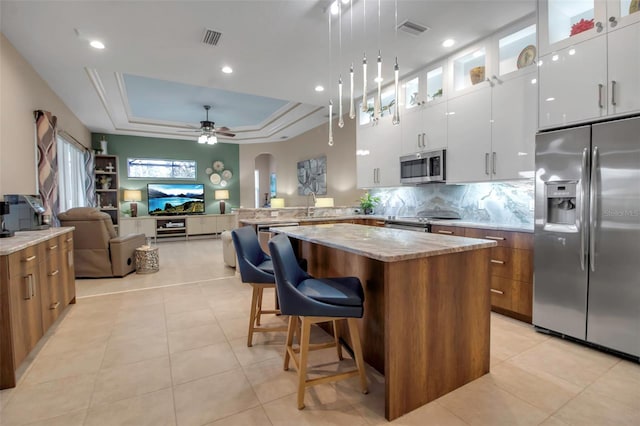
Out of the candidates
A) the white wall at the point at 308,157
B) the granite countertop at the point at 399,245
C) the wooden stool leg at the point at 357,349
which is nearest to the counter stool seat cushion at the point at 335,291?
the wooden stool leg at the point at 357,349

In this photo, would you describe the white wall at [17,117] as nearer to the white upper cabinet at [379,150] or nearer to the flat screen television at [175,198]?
the white upper cabinet at [379,150]

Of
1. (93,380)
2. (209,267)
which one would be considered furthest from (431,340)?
(209,267)

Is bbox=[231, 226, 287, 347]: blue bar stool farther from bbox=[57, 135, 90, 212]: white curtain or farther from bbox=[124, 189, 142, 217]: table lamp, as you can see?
bbox=[124, 189, 142, 217]: table lamp

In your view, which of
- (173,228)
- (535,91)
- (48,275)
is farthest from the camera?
(173,228)

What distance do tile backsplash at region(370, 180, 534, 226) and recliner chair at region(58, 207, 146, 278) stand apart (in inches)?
168

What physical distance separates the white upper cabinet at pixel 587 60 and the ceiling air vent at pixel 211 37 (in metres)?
2.97

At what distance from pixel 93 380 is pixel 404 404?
1946 millimetres

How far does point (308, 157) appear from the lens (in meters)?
7.71

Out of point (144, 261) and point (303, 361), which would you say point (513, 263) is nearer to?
point (303, 361)

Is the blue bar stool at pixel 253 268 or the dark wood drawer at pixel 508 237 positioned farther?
the dark wood drawer at pixel 508 237

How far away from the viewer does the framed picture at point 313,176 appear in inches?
275

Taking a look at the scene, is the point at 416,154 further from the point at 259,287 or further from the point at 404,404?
the point at 404,404

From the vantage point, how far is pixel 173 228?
28.0ft

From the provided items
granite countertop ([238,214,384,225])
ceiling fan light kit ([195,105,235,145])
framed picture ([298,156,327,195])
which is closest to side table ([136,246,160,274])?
granite countertop ([238,214,384,225])
